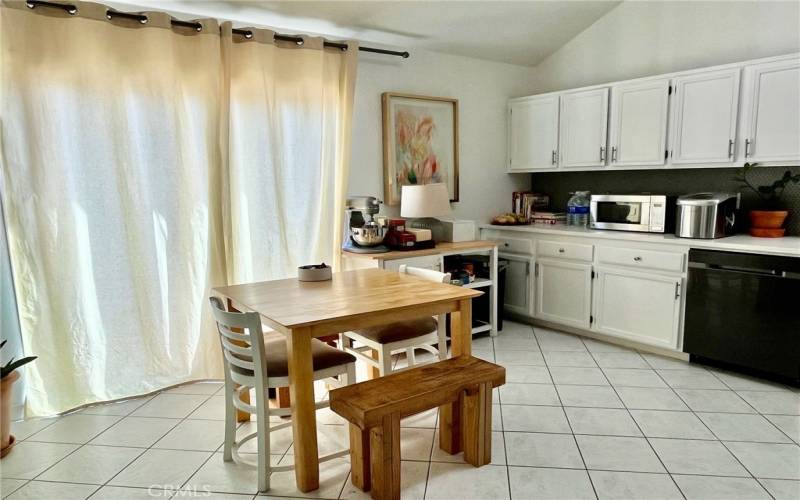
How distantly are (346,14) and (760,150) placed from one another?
271 cm

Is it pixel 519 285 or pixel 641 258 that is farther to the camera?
pixel 519 285

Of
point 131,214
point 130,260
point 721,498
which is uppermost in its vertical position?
point 131,214

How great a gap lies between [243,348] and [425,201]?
1801 millimetres

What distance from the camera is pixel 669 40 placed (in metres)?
3.67

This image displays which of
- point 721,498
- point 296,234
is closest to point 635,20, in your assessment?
point 296,234

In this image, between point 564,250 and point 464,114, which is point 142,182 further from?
point 564,250

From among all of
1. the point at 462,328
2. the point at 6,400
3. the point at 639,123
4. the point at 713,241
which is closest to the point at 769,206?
the point at 713,241

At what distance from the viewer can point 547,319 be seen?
4039 millimetres

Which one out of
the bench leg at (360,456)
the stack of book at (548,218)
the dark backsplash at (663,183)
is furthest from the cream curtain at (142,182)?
the dark backsplash at (663,183)

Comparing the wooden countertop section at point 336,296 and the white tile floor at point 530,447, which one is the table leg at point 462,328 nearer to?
the wooden countertop section at point 336,296

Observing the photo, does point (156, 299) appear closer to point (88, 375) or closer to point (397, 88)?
point (88, 375)

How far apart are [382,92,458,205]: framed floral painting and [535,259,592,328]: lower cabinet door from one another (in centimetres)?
97

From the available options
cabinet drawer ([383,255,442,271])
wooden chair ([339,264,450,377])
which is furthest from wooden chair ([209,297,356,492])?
cabinet drawer ([383,255,442,271])

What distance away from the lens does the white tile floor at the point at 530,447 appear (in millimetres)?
2043
